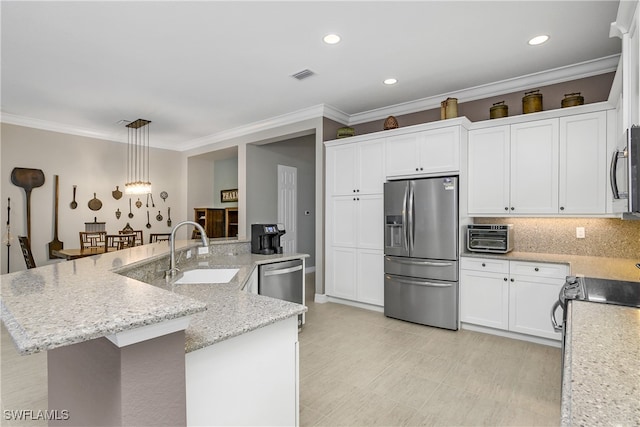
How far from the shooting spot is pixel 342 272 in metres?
4.52

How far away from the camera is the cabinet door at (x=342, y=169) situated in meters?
4.42

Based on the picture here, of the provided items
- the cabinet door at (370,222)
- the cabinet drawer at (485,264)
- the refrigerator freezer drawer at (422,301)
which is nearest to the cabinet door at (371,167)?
the cabinet door at (370,222)

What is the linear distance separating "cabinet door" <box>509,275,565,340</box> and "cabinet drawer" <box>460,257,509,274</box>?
0.43ft

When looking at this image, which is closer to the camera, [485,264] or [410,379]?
[410,379]

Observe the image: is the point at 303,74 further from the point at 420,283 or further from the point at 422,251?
the point at 420,283

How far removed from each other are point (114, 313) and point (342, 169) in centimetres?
389

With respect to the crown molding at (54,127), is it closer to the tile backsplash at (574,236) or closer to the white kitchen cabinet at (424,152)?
the white kitchen cabinet at (424,152)

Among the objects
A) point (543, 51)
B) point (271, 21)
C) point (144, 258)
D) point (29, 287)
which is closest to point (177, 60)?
point (271, 21)

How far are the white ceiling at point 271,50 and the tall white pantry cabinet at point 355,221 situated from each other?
75 cm

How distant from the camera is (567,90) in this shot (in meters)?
3.43

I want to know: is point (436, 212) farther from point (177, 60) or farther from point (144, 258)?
point (177, 60)

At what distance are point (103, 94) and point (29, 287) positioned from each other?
376 cm

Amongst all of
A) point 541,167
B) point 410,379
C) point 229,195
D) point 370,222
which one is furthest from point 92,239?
point 541,167

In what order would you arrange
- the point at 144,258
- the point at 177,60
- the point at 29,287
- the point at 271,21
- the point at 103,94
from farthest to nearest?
the point at 103,94 < the point at 177,60 < the point at 271,21 < the point at 144,258 < the point at 29,287
